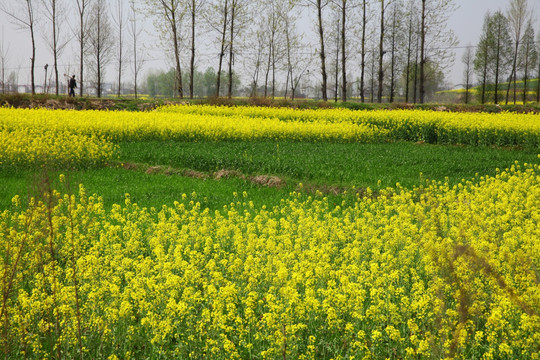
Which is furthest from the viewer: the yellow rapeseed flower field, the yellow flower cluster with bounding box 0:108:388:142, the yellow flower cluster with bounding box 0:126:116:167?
the yellow flower cluster with bounding box 0:108:388:142

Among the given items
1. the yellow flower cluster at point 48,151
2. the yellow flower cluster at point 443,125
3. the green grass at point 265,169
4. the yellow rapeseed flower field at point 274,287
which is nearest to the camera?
the yellow rapeseed flower field at point 274,287

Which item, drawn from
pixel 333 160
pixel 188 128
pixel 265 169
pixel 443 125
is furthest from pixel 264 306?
pixel 443 125

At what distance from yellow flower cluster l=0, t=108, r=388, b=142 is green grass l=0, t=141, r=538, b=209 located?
1335mm

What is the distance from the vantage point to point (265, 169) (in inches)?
474

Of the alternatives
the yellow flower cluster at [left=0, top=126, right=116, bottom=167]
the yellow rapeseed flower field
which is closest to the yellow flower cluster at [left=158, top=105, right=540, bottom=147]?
the yellow rapeseed flower field

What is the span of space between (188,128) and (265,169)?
21.7 feet

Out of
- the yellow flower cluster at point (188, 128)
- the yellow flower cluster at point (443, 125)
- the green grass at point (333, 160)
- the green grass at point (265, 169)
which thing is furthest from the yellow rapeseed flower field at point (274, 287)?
the yellow flower cluster at point (188, 128)

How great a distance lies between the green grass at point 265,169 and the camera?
32.6 ft

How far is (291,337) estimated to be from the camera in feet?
11.2

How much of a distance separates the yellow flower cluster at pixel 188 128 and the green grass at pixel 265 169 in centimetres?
134

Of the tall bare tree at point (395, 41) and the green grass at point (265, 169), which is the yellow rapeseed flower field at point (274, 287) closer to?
the green grass at point (265, 169)

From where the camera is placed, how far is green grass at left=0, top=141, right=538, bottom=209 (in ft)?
32.6

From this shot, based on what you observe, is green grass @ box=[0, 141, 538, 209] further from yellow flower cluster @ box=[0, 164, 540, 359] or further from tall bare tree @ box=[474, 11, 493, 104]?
tall bare tree @ box=[474, 11, 493, 104]

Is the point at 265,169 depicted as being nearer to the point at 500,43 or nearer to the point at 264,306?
the point at 264,306
